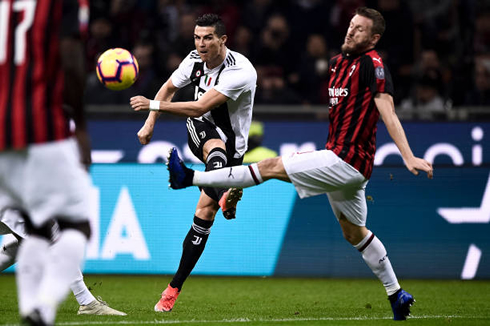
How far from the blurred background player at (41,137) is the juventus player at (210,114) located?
2.46m

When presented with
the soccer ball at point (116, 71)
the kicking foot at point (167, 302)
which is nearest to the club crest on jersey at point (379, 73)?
the soccer ball at point (116, 71)

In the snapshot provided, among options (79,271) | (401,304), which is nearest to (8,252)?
(79,271)

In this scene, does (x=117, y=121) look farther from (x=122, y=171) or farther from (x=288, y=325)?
(x=288, y=325)

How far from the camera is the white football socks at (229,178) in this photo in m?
5.66

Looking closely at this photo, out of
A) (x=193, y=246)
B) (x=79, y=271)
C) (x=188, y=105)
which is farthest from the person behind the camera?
(x=193, y=246)

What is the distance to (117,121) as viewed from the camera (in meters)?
10.9

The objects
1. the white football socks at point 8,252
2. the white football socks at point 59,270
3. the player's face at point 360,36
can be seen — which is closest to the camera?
the white football socks at point 59,270

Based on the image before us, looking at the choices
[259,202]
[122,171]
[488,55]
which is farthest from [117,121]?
[488,55]

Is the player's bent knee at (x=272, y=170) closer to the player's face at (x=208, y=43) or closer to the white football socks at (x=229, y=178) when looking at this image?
the white football socks at (x=229, y=178)

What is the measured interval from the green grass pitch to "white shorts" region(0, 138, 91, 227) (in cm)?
195

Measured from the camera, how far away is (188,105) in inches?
244

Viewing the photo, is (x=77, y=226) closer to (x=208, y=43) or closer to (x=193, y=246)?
(x=193, y=246)

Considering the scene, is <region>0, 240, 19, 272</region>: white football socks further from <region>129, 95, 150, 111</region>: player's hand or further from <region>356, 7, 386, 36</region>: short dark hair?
<region>356, 7, 386, 36</region>: short dark hair

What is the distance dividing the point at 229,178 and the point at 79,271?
1.42 meters
